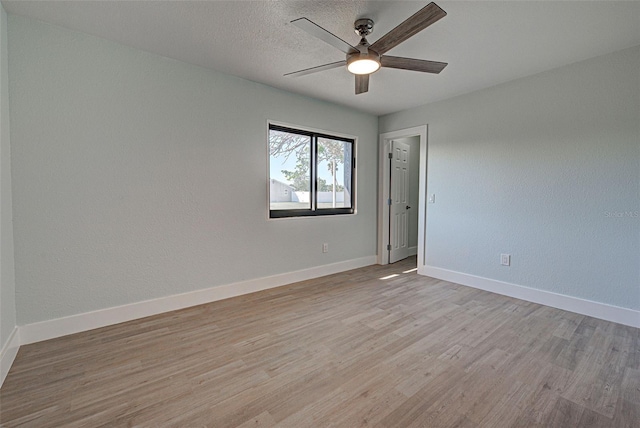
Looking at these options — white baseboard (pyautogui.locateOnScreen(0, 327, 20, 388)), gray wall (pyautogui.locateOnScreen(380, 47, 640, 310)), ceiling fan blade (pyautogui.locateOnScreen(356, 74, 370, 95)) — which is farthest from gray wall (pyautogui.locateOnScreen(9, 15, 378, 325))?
gray wall (pyautogui.locateOnScreen(380, 47, 640, 310))

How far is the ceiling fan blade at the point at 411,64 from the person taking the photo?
6.86 feet

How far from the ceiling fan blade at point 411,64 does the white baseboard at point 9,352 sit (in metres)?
3.24

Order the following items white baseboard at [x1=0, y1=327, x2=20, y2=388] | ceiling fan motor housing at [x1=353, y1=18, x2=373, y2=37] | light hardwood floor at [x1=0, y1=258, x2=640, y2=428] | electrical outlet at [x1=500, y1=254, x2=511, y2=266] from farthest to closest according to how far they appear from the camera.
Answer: electrical outlet at [x1=500, y1=254, x2=511, y2=266] < ceiling fan motor housing at [x1=353, y1=18, x2=373, y2=37] < white baseboard at [x1=0, y1=327, x2=20, y2=388] < light hardwood floor at [x1=0, y1=258, x2=640, y2=428]

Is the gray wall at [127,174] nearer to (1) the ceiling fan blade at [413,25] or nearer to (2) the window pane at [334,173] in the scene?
(2) the window pane at [334,173]

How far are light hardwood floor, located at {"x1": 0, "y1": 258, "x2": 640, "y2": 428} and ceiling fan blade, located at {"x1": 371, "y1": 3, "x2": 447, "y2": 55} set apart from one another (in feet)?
7.18

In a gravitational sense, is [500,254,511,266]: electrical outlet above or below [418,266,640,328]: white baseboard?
above

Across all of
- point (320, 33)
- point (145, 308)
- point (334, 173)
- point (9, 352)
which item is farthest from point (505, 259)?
point (9, 352)

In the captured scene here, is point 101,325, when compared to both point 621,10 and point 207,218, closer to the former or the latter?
point 207,218

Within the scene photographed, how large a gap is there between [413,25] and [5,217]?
298cm

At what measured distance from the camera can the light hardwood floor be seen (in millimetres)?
1454

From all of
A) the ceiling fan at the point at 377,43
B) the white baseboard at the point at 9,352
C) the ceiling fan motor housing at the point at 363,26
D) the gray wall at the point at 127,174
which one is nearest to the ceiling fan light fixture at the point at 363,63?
the ceiling fan at the point at 377,43

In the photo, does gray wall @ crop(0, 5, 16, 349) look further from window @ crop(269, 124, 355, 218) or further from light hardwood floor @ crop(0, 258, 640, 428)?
window @ crop(269, 124, 355, 218)

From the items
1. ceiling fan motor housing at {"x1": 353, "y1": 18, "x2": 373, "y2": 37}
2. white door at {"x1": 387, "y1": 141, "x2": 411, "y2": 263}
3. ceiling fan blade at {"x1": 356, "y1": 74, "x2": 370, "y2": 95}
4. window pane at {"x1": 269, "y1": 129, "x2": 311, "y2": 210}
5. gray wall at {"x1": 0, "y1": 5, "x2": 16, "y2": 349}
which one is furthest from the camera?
white door at {"x1": 387, "y1": 141, "x2": 411, "y2": 263}

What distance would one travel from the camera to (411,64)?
2143 mm
